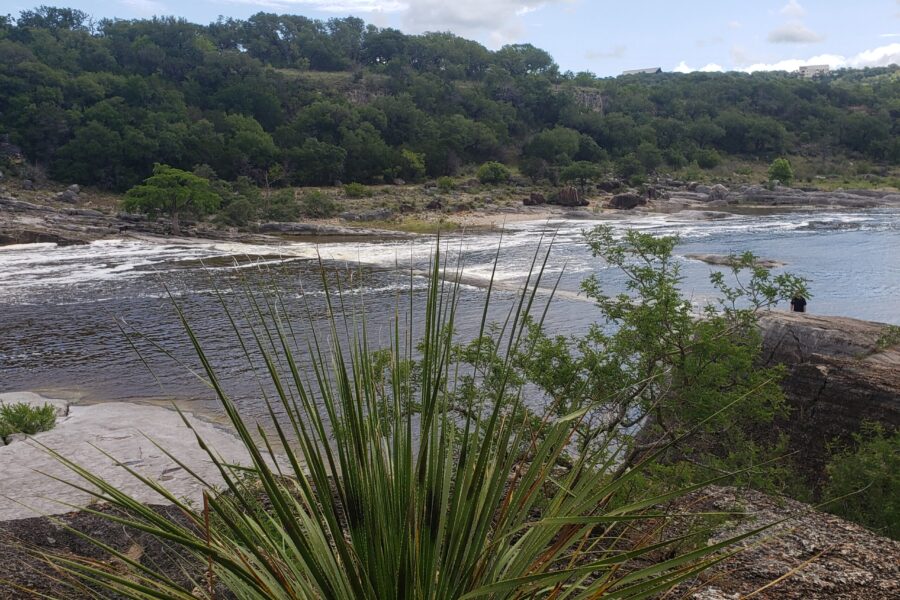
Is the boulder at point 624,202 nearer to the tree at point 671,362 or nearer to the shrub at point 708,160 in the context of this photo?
the shrub at point 708,160

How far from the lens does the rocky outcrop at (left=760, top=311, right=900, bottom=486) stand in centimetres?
878

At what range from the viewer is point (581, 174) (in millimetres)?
63719

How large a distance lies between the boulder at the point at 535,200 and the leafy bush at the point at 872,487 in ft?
161

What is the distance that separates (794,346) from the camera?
1025cm

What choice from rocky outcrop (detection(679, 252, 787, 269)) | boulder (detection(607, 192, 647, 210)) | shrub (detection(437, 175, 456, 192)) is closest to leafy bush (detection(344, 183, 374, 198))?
shrub (detection(437, 175, 456, 192))

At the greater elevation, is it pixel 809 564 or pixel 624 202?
pixel 809 564

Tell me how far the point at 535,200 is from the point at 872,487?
165 feet

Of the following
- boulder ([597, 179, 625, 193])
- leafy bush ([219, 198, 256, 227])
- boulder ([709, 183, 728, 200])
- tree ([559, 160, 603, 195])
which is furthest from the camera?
boulder ([597, 179, 625, 193])

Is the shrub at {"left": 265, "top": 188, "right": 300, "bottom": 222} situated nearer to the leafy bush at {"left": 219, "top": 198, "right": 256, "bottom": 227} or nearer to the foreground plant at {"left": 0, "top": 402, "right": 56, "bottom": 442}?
the leafy bush at {"left": 219, "top": 198, "right": 256, "bottom": 227}

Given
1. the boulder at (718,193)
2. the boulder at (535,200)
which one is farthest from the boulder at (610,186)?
the boulder at (535,200)

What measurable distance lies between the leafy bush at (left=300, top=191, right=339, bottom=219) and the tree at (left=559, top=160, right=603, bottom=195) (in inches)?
955

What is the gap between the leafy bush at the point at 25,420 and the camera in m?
9.77

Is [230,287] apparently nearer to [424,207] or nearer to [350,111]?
[424,207]

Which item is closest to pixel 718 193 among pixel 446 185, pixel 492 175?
pixel 492 175
